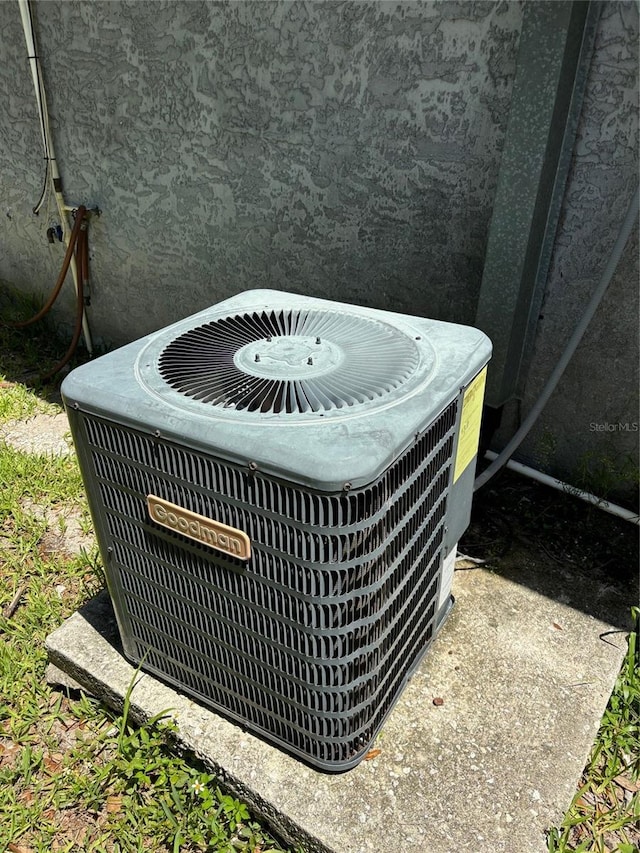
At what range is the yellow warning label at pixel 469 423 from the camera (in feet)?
5.09

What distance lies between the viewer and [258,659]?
1.44 m

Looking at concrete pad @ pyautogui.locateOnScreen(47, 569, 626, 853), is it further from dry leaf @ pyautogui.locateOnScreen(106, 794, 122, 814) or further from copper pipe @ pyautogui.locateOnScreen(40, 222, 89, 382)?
copper pipe @ pyautogui.locateOnScreen(40, 222, 89, 382)

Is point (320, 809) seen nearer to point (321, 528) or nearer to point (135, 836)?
point (135, 836)

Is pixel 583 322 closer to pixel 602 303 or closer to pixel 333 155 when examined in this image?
pixel 602 303

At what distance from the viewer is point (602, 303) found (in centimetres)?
218

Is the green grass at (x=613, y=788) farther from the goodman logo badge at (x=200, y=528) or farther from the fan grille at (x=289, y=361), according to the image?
the fan grille at (x=289, y=361)

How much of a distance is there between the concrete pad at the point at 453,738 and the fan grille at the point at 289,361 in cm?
92

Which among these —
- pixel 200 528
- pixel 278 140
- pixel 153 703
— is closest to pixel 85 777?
pixel 153 703

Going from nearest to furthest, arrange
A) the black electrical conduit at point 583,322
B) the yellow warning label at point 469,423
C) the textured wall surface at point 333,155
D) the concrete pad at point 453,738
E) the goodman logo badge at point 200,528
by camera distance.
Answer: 1. the goodman logo badge at point 200,528
2. the concrete pad at point 453,738
3. the yellow warning label at point 469,423
4. the black electrical conduit at point 583,322
5. the textured wall surface at point 333,155

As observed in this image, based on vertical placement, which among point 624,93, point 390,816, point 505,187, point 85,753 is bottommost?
point 85,753

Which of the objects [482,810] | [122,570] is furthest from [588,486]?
[122,570]

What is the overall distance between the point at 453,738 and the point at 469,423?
2.71 feet

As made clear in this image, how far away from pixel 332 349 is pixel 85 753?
132 cm

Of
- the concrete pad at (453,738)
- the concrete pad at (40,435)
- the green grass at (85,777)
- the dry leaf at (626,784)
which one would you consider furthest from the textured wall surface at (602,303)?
the concrete pad at (40,435)
